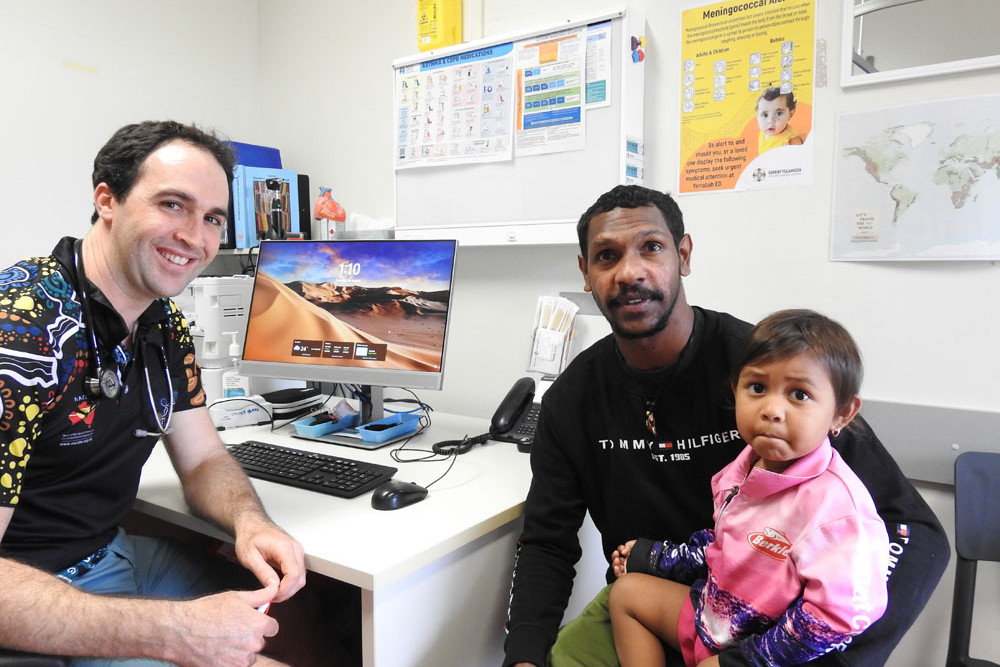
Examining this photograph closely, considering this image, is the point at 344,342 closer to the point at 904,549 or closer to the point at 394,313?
the point at 394,313

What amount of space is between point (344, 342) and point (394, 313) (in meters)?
0.16

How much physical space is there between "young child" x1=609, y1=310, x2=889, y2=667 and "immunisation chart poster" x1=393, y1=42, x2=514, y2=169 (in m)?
1.20

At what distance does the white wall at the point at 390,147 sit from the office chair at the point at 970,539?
0.16 meters

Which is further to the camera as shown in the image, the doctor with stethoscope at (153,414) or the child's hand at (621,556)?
the child's hand at (621,556)

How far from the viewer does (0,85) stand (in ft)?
6.82

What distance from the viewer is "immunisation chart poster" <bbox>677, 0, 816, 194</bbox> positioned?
5.14 feet

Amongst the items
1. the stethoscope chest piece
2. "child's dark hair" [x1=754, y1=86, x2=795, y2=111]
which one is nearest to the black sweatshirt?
"child's dark hair" [x1=754, y1=86, x2=795, y2=111]

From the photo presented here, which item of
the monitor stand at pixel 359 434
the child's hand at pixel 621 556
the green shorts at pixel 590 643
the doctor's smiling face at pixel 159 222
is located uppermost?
the doctor's smiling face at pixel 159 222

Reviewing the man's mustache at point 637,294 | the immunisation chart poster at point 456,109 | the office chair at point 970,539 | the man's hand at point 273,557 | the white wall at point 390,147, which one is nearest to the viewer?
the man's hand at point 273,557

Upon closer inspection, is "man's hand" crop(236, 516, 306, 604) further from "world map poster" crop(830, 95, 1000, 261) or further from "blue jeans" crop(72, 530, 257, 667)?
"world map poster" crop(830, 95, 1000, 261)

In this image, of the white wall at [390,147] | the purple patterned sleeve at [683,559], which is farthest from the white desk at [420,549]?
the white wall at [390,147]

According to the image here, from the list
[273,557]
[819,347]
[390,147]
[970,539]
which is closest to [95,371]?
[273,557]

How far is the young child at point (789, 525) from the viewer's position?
2.82 feet

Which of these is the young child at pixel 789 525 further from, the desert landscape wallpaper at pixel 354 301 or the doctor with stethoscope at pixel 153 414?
the desert landscape wallpaper at pixel 354 301
